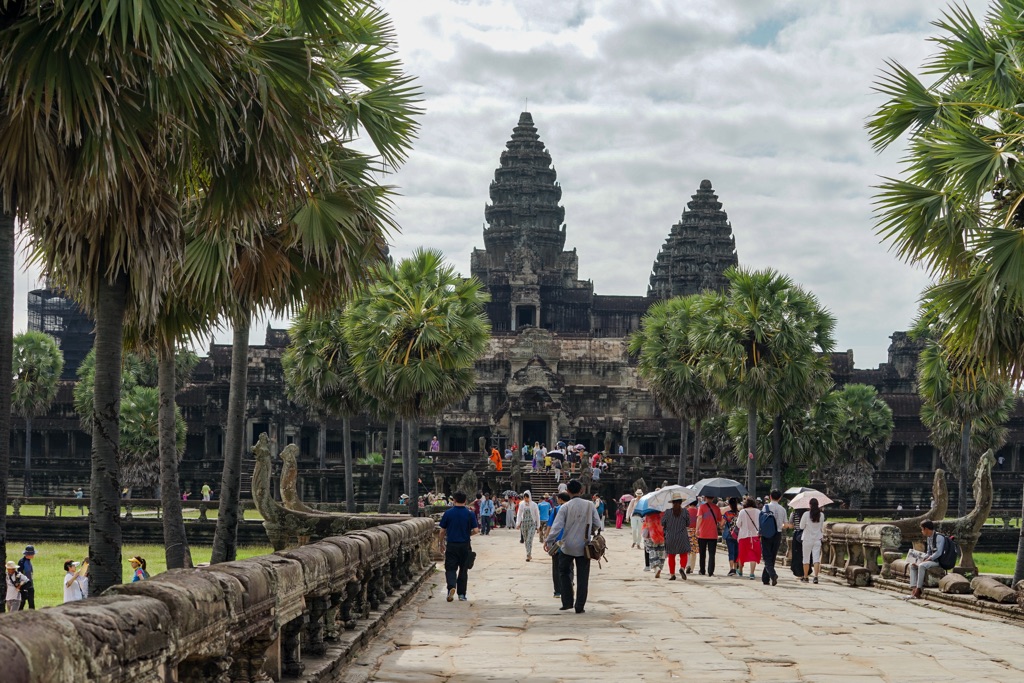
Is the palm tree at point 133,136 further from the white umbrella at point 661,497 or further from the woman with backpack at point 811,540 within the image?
the white umbrella at point 661,497

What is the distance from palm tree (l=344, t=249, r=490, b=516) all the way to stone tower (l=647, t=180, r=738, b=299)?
66.0 metres

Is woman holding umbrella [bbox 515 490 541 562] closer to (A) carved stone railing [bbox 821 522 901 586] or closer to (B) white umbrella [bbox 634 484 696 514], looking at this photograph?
(B) white umbrella [bbox 634 484 696 514]

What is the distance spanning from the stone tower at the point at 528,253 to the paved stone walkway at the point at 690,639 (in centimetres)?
7803

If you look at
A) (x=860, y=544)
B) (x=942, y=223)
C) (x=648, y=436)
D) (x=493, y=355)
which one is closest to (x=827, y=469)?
(x=648, y=436)

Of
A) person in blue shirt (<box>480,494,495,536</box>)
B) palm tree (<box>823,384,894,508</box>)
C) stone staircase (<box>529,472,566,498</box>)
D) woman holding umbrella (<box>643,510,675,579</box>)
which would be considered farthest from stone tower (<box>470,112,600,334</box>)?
woman holding umbrella (<box>643,510,675,579</box>)

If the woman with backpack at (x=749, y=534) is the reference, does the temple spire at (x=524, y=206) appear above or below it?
above

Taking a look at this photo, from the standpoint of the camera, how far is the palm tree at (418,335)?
102ft

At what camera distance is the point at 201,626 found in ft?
19.5

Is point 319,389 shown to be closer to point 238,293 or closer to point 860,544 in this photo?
point 860,544

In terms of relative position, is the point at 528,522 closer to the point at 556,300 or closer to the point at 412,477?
the point at 412,477

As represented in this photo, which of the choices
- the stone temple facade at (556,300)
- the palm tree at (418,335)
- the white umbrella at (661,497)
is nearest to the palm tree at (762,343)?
the palm tree at (418,335)

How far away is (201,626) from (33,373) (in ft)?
194

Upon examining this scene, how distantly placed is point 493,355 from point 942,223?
214ft

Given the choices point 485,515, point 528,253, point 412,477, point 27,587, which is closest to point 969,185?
point 27,587
